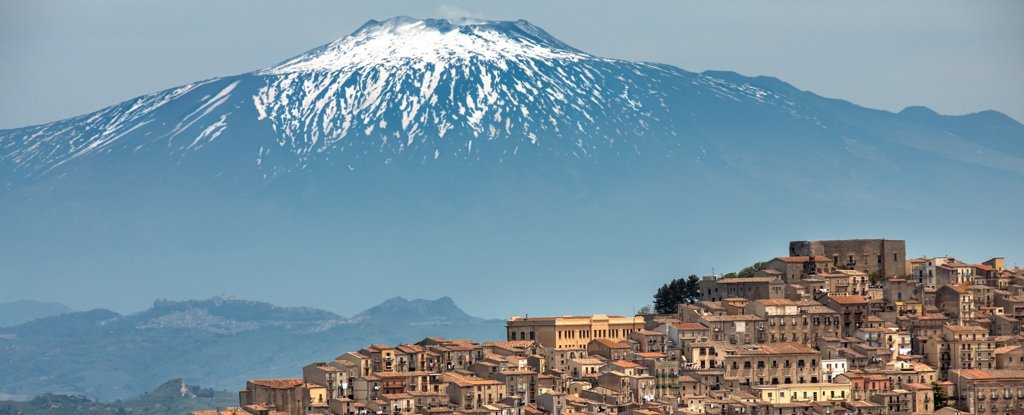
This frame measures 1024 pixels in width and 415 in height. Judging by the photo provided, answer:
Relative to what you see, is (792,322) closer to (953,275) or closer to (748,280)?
(748,280)

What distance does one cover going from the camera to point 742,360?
3738 inches

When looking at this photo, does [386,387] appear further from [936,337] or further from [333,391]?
[936,337]

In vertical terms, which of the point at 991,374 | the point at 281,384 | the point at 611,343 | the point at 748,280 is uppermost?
the point at 748,280

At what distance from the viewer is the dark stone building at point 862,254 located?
112 meters

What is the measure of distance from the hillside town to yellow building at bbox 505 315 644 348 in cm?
8

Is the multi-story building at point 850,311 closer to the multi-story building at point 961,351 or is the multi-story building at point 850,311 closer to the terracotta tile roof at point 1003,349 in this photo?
the multi-story building at point 961,351

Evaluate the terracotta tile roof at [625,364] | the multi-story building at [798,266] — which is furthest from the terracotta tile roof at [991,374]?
the multi-story building at [798,266]

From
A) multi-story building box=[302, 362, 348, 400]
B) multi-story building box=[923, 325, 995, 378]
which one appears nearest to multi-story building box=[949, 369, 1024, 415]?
multi-story building box=[923, 325, 995, 378]

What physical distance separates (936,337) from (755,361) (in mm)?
9282

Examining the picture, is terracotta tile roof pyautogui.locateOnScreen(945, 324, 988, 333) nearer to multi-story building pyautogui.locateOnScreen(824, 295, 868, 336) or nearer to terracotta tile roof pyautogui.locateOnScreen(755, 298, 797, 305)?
multi-story building pyautogui.locateOnScreen(824, 295, 868, 336)

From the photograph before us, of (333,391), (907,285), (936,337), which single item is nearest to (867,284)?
(907,285)

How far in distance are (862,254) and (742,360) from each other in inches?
748

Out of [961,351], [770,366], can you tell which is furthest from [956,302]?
[770,366]

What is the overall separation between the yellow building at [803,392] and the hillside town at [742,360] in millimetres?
71
